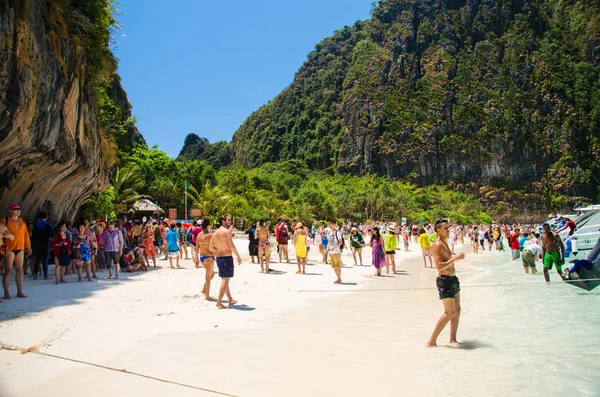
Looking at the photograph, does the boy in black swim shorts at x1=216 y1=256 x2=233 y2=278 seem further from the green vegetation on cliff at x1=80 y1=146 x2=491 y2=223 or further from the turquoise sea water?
the green vegetation on cliff at x1=80 y1=146 x2=491 y2=223

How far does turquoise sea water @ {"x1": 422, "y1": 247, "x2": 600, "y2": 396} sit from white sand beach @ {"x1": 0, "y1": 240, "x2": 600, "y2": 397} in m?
0.02

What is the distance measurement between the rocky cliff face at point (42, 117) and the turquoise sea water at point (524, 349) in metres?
8.79

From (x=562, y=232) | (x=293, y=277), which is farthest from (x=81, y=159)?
(x=562, y=232)

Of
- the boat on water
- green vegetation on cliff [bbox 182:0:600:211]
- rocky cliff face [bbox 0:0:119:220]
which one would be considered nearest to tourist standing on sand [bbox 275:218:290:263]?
rocky cliff face [bbox 0:0:119:220]

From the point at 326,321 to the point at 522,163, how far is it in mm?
95101

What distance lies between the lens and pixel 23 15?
876 cm

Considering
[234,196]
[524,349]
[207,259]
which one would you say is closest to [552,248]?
[524,349]

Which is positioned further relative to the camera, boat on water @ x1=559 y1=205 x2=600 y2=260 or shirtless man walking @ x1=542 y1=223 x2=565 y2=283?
boat on water @ x1=559 y1=205 x2=600 y2=260

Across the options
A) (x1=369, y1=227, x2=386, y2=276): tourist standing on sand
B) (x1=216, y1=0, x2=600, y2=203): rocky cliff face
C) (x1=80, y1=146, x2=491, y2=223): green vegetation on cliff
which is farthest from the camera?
(x1=216, y1=0, x2=600, y2=203): rocky cliff face

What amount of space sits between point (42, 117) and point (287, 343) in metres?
7.91

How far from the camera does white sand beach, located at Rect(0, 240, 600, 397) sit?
455 centimetres

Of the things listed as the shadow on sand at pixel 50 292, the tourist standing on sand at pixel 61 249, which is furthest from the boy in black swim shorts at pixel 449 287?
the tourist standing on sand at pixel 61 249

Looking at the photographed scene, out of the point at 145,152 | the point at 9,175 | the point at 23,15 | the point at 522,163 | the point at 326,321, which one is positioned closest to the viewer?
the point at 326,321

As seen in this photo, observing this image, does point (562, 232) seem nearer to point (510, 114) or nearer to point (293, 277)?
point (293, 277)
